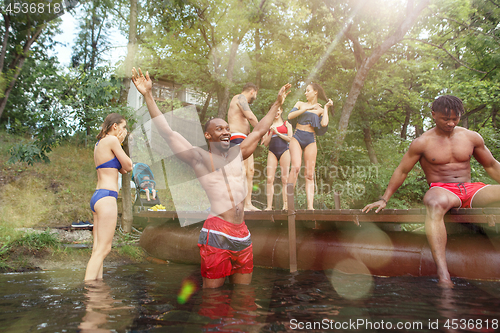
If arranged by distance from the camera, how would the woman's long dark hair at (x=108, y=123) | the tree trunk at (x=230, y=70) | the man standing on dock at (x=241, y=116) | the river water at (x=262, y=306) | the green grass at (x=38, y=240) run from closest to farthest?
the river water at (x=262, y=306) → the woman's long dark hair at (x=108, y=123) → the man standing on dock at (x=241, y=116) → the green grass at (x=38, y=240) → the tree trunk at (x=230, y=70)

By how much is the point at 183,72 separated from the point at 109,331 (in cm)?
1392

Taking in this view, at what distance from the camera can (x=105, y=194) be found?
3.86 m

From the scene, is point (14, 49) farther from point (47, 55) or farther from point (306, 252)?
point (306, 252)

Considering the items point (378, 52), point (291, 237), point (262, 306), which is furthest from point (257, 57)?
point (262, 306)

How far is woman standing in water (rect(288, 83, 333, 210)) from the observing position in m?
5.84

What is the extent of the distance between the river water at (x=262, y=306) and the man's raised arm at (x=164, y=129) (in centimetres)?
139

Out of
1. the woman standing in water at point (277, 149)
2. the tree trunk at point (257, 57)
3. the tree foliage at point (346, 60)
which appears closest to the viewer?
the woman standing in water at point (277, 149)

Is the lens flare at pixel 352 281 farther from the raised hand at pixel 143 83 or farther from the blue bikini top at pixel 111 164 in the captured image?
the blue bikini top at pixel 111 164

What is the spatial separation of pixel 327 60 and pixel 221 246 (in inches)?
588

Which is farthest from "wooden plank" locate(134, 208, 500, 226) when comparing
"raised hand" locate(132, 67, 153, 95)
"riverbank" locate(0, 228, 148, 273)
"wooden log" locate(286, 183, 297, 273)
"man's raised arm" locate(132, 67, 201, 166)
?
"riverbank" locate(0, 228, 148, 273)

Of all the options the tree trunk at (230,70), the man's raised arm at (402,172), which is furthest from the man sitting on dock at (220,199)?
the tree trunk at (230,70)

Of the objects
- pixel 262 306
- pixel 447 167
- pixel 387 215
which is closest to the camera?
pixel 262 306

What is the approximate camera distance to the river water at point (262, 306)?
233 cm

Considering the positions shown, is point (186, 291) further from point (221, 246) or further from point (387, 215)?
point (387, 215)
